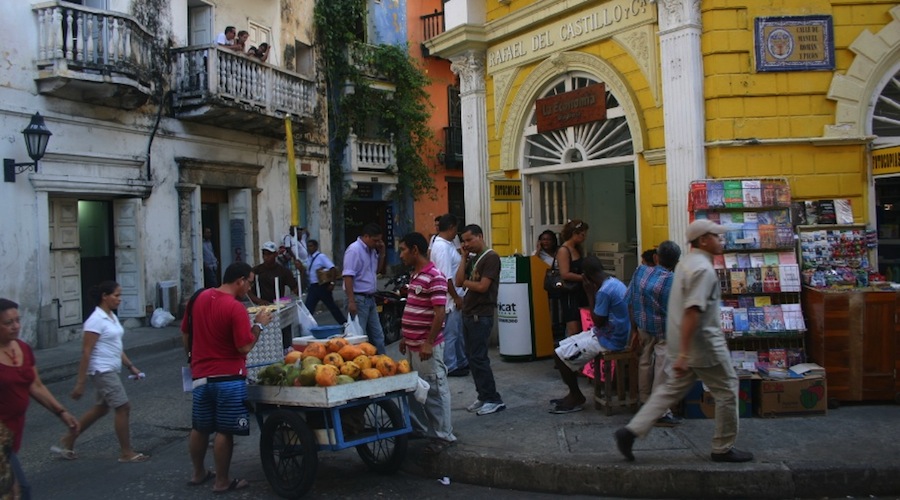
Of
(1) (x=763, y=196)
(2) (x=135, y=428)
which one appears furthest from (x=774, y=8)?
(2) (x=135, y=428)

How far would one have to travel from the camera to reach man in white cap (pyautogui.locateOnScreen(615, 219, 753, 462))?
17.4 ft

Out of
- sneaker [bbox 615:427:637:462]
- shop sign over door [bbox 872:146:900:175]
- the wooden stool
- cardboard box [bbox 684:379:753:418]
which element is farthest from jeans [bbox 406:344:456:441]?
shop sign over door [bbox 872:146:900:175]

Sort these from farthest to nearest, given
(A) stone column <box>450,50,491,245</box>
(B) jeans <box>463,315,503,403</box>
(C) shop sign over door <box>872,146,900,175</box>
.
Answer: (A) stone column <box>450,50,491,245</box>
(C) shop sign over door <box>872,146,900,175</box>
(B) jeans <box>463,315,503,403</box>

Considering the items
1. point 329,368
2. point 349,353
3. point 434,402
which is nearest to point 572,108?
point 434,402

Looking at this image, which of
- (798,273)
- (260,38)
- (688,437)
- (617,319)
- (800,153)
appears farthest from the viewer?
(260,38)

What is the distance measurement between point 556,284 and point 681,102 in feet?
7.85

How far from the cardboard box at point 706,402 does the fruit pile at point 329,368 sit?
2.64 m

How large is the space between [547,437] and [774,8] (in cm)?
492

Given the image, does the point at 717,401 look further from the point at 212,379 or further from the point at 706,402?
the point at 212,379

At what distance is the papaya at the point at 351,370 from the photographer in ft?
17.6

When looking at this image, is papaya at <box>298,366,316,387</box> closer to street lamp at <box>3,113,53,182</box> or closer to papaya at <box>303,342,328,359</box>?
papaya at <box>303,342,328,359</box>

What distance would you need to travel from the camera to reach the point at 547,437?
6320mm

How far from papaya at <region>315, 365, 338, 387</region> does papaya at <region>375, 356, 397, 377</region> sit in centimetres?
39

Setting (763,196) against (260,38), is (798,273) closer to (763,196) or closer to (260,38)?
(763,196)
